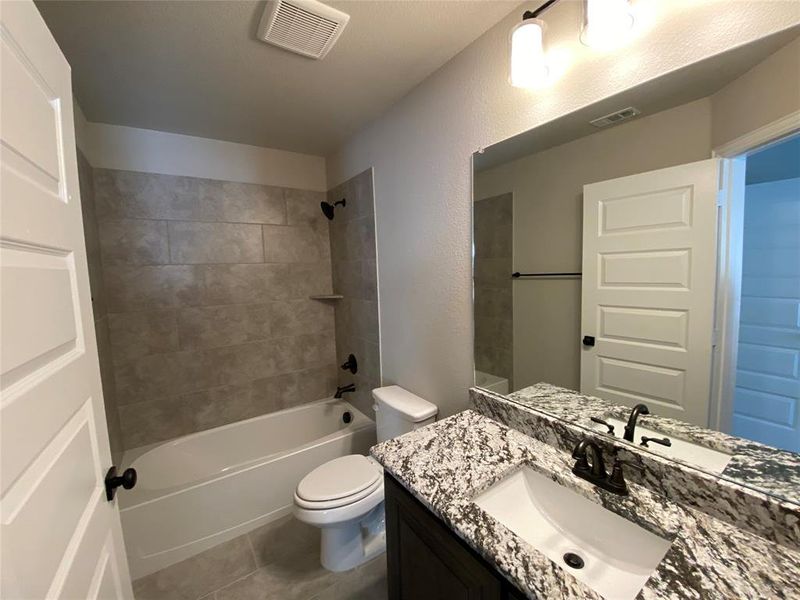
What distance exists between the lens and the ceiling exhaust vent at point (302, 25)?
113 centimetres

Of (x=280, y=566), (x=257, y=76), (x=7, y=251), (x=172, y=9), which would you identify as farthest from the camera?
(x=280, y=566)

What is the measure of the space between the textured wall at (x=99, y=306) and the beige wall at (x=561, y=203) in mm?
1986

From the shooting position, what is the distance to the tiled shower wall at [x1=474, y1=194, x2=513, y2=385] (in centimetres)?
133

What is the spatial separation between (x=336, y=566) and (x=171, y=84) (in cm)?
250

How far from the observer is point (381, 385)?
2.22 m

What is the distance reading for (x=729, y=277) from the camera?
2.71 feet

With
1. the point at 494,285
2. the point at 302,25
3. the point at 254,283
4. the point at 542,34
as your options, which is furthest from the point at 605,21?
the point at 254,283

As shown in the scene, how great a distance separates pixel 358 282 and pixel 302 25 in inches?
58.2

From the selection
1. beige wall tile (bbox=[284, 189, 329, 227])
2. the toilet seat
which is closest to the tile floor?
the toilet seat

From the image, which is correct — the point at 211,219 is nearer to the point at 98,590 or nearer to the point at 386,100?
the point at 386,100

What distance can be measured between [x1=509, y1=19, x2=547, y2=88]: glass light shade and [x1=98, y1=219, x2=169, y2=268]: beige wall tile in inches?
87.9

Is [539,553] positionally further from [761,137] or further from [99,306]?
[99,306]

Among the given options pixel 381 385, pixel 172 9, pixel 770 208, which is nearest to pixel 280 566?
pixel 381 385

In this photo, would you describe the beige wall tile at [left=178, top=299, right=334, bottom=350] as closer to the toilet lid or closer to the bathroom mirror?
the toilet lid
